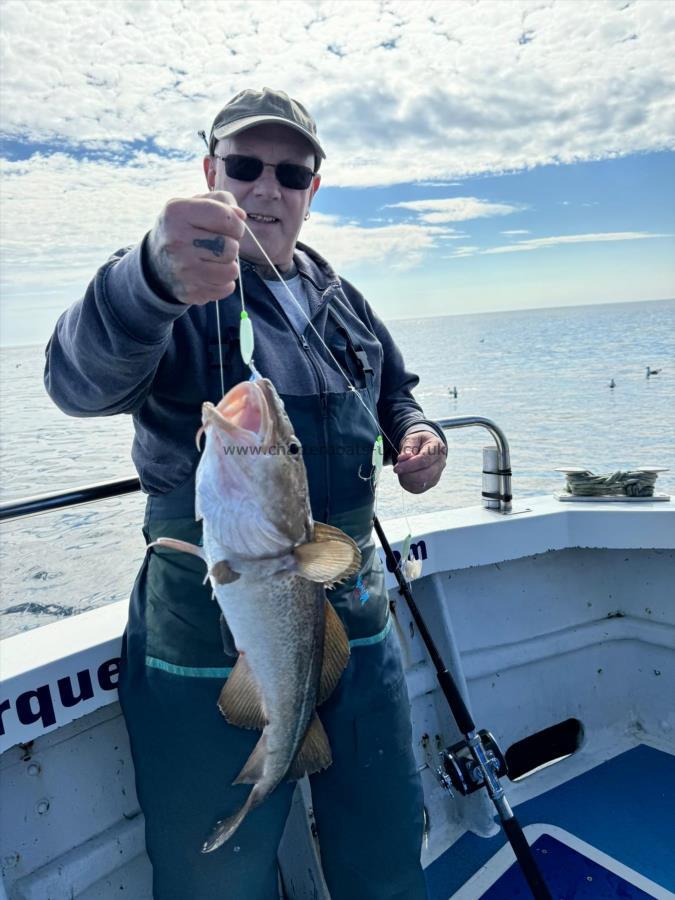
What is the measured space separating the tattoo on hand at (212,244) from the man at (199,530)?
0.64 feet

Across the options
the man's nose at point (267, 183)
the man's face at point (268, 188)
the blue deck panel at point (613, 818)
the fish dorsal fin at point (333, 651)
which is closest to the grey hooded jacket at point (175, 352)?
the man's face at point (268, 188)

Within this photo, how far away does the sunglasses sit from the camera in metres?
2.09

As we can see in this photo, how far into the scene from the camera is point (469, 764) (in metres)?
2.77

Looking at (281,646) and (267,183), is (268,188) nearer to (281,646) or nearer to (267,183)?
(267,183)

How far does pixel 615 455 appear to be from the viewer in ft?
47.9

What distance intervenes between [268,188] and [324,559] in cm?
121

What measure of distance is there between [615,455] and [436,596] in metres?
12.5

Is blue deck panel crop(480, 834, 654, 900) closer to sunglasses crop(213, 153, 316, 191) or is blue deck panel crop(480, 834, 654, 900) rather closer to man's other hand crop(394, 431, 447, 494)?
man's other hand crop(394, 431, 447, 494)

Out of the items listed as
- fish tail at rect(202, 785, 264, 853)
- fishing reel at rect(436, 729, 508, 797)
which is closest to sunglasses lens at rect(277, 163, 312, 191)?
fish tail at rect(202, 785, 264, 853)

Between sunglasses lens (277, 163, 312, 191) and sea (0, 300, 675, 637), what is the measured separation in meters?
1.74

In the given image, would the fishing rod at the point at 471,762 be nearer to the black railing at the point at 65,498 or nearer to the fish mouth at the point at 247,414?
the black railing at the point at 65,498

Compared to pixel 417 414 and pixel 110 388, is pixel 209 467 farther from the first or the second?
pixel 417 414

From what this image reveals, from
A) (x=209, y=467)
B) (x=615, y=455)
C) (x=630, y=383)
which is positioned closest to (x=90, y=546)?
(x=209, y=467)

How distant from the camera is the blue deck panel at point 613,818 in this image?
9.67ft
